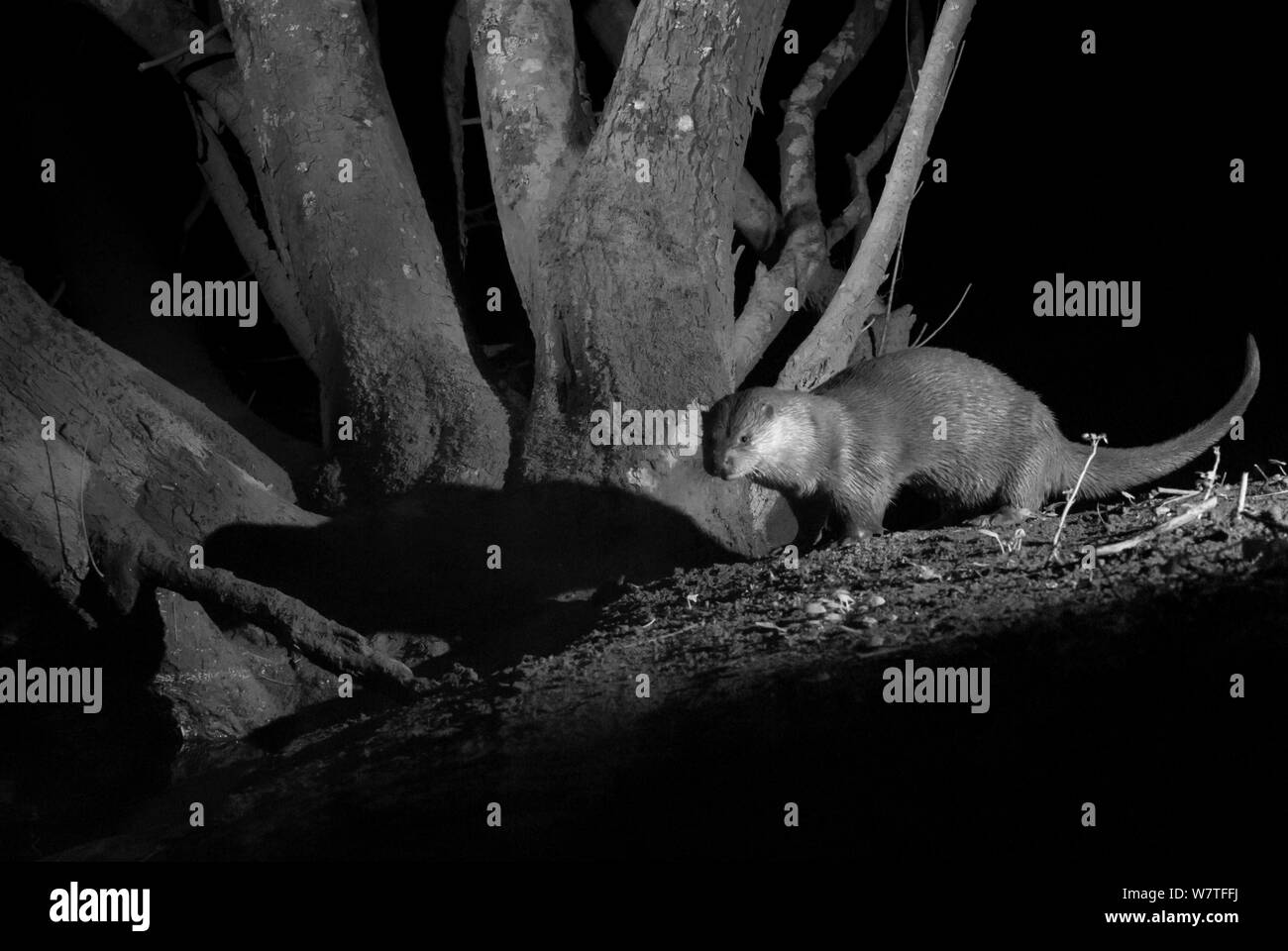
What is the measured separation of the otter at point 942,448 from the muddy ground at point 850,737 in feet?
3.07

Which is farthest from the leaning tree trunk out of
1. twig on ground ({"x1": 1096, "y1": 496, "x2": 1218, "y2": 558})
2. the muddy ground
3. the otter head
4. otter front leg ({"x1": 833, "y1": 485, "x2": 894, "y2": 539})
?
twig on ground ({"x1": 1096, "y1": 496, "x2": 1218, "y2": 558})

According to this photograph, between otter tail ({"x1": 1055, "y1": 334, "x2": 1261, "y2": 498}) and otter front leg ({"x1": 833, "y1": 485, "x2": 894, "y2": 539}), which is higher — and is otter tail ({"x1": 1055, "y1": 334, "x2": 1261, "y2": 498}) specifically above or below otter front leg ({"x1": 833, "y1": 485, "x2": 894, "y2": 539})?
above

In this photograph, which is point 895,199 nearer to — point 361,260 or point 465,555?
point 361,260

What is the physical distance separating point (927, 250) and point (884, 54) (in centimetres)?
127

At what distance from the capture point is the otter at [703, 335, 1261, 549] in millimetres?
4375

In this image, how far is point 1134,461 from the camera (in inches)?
176

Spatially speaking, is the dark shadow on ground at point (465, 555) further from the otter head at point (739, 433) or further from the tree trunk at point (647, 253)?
the otter head at point (739, 433)

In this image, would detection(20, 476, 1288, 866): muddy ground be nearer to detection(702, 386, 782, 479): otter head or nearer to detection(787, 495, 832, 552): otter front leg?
detection(702, 386, 782, 479): otter head

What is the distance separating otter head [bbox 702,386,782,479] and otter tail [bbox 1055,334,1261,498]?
45.0 inches

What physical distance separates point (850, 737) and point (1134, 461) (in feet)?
7.19

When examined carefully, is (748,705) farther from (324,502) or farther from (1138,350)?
(1138,350)

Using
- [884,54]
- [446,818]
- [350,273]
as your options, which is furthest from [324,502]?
[884,54]

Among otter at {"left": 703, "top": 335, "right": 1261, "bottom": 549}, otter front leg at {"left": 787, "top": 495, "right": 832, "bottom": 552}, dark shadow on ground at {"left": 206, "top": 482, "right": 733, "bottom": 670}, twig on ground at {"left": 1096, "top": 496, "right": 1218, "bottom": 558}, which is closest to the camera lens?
twig on ground at {"left": 1096, "top": 496, "right": 1218, "bottom": 558}

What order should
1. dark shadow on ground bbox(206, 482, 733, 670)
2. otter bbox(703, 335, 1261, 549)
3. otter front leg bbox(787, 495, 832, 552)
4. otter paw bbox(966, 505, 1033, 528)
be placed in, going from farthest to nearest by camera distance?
otter front leg bbox(787, 495, 832, 552)
otter bbox(703, 335, 1261, 549)
otter paw bbox(966, 505, 1033, 528)
dark shadow on ground bbox(206, 482, 733, 670)
